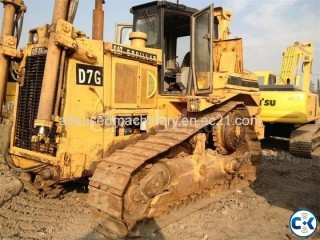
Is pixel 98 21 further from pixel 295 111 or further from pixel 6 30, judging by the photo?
pixel 295 111

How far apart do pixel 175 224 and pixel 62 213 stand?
150cm

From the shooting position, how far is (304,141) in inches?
360

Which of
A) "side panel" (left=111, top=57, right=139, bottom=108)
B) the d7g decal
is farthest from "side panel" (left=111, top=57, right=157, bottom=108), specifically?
the d7g decal

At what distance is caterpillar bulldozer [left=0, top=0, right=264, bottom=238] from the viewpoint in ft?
12.7

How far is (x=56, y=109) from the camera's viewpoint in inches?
158

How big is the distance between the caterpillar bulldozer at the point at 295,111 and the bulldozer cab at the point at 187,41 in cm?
489

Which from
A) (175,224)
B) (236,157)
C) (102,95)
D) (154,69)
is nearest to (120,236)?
(175,224)

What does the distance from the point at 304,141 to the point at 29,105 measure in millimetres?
7386

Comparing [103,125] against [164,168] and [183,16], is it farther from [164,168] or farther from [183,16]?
[183,16]

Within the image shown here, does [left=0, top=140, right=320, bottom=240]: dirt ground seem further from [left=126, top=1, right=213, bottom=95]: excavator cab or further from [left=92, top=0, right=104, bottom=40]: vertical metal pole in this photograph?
[left=92, top=0, right=104, bottom=40]: vertical metal pole

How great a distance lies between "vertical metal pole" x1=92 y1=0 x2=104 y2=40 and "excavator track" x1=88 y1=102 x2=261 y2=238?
1.96 meters

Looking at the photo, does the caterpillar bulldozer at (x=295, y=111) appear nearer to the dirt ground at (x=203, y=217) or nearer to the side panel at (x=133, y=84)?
the dirt ground at (x=203, y=217)

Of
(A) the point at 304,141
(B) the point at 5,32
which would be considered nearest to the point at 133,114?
(B) the point at 5,32

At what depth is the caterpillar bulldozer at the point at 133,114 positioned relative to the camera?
3.88m
